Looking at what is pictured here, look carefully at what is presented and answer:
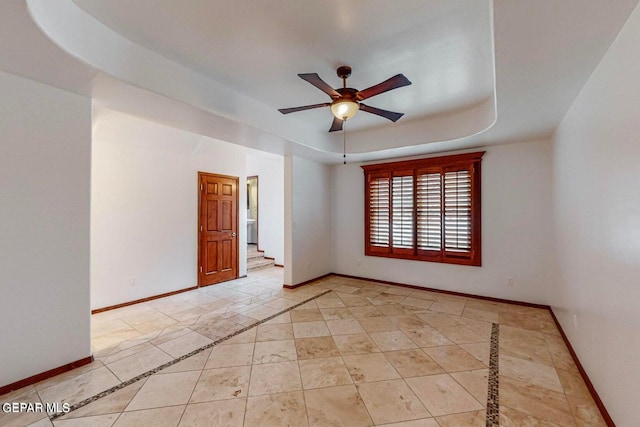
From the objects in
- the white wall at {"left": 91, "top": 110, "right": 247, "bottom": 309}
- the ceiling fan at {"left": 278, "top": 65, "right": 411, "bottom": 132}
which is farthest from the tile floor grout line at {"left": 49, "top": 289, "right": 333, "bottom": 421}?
the ceiling fan at {"left": 278, "top": 65, "right": 411, "bottom": 132}

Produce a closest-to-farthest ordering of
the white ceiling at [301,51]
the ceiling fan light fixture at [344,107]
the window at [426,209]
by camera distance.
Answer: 1. the white ceiling at [301,51]
2. the ceiling fan light fixture at [344,107]
3. the window at [426,209]

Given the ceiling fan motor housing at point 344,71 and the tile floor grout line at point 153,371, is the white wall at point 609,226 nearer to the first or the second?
the ceiling fan motor housing at point 344,71

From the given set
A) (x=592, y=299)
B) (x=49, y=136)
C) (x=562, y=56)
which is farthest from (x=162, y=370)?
(x=562, y=56)

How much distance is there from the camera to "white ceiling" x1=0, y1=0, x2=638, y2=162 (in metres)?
1.67

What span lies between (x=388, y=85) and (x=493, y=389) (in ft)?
8.76

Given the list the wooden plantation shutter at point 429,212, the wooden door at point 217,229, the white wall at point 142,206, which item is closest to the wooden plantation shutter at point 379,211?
the wooden plantation shutter at point 429,212

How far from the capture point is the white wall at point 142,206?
154 inches

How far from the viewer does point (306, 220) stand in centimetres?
535

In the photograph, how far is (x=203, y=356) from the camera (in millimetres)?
2646

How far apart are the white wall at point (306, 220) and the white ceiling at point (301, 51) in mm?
1796

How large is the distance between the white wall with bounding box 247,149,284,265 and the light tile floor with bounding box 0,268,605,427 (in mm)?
3427

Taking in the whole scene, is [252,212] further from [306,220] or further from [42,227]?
[42,227]

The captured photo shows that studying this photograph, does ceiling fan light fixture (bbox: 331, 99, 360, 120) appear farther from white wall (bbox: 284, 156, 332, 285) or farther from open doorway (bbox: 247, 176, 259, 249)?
open doorway (bbox: 247, 176, 259, 249)

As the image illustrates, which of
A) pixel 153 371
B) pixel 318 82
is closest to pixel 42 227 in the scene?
pixel 153 371
